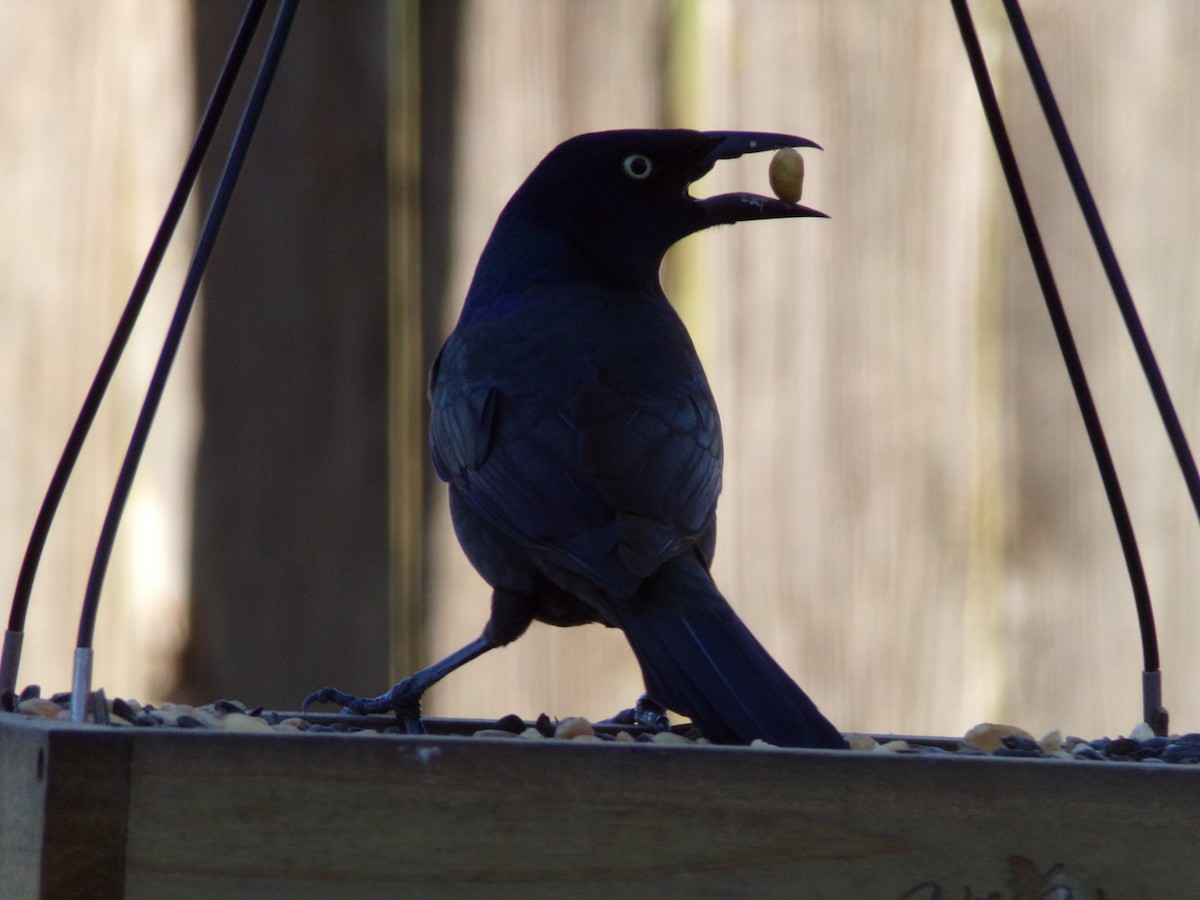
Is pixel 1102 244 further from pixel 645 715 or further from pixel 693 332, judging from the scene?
pixel 693 332

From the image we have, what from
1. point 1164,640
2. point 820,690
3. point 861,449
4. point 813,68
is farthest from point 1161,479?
point 813,68

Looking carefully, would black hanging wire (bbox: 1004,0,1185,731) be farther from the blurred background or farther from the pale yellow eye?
the blurred background

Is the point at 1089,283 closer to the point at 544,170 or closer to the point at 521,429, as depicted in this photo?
the point at 544,170

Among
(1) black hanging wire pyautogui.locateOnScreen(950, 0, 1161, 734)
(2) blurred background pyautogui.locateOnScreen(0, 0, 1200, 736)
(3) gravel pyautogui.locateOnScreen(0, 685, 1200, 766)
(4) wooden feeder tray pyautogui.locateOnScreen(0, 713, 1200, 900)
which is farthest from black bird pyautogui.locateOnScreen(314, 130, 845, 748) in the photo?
(1) black hanging wire pyautogui.locateOnScreen(950, 0, 1161, 734)

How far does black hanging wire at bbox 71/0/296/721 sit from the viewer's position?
187 centimetres

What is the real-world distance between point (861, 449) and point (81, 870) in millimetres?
2114

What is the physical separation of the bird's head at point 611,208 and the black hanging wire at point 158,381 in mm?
1120

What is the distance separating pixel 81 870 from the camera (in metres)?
1.58

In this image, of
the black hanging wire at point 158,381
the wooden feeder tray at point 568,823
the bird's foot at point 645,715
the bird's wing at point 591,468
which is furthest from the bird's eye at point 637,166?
the wooden feeder tray at point 568,823

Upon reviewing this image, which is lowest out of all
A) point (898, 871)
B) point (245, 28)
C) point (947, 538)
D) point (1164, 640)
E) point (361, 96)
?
point (898, 871)

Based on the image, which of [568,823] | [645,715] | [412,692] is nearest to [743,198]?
[645,715]

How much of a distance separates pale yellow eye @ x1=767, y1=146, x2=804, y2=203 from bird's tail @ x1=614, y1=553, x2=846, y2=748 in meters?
0.89

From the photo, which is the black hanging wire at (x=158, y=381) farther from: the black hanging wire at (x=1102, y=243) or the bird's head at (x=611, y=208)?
the bird's head at (x=611, y=208)

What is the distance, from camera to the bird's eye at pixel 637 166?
313 centimetres
